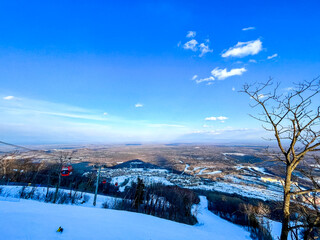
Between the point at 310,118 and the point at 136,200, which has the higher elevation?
the point at 310,118

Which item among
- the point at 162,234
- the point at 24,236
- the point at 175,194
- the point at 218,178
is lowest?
the point at 218,178

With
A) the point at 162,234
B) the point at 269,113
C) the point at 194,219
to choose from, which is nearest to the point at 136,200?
the point at 194,219

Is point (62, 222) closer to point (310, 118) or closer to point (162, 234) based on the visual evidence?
point (162, 234)

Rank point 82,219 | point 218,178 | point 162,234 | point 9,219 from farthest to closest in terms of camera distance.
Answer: point 218,178 < point 162,234 < point 82,219 < point 9,219

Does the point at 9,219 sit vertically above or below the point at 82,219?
above

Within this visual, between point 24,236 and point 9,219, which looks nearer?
point 24,236

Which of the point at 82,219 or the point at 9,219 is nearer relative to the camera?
the point at 9,219

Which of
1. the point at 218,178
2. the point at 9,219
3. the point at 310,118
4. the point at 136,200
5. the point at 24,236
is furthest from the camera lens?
the point at 218,178

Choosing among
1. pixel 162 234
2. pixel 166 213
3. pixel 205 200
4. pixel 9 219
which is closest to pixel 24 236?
pixel 9 219

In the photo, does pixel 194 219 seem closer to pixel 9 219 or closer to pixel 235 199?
pixel 235 199
